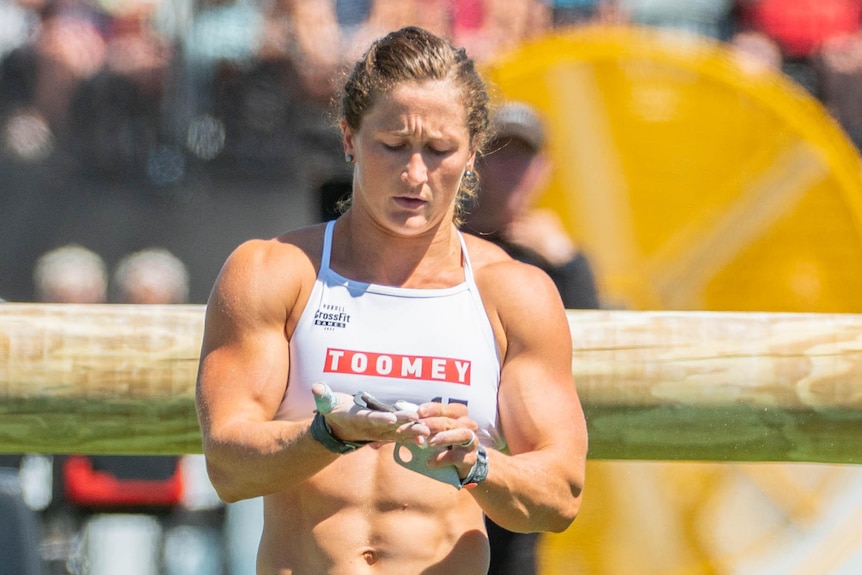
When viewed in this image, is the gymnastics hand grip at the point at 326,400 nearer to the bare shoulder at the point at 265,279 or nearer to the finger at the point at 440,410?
the finger at the point at 440,410

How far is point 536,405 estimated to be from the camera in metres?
2.44

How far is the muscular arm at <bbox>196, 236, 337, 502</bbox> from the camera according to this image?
7.53 ft

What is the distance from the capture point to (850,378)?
2998mm

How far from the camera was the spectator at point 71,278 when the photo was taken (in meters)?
5.69

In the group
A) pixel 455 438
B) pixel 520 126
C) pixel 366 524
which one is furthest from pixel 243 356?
pixel 520 126

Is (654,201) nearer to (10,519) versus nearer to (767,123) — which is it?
(767,123)

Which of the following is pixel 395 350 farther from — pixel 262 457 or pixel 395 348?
pixel 262 457

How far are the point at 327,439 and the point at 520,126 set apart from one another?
2.25m

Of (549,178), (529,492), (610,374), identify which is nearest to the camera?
(529,492)

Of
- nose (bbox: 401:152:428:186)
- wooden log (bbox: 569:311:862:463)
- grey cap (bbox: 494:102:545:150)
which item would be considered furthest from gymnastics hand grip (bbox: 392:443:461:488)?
grey cap (bbox: 494:102:545:150)

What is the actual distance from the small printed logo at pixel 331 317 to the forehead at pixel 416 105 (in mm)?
341

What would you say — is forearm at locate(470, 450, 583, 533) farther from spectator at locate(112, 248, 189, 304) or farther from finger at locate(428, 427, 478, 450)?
spectator at locate(112, 248, 189, 304)

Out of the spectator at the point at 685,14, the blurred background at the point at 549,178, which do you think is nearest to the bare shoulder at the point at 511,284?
the blurred background at the point at 549,178

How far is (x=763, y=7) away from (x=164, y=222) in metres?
2.95
